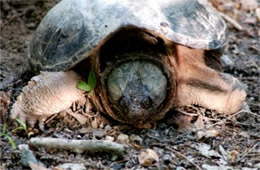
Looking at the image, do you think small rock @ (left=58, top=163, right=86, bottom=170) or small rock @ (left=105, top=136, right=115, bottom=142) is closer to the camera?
small rock @ (left=58, top=163, right=86, bottom=170)

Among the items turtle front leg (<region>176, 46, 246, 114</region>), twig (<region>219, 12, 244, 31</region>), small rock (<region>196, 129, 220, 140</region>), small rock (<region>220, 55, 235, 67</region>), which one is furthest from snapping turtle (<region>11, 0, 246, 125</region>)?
twig (<region>219, 12, 244, 31</region>)

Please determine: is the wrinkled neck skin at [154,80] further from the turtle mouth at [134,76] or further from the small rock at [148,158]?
the small rock at [148,158]

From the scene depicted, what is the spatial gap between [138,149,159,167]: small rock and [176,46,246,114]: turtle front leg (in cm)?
86

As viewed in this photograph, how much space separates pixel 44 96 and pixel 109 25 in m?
0.76

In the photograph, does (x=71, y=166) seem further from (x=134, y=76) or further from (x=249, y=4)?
(x=249, y=4)

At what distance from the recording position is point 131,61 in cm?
361

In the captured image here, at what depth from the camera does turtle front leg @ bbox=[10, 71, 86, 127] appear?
3689mm

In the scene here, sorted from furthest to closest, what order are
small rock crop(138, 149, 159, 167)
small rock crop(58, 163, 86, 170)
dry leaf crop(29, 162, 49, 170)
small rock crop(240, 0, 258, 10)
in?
1. small rock crop(240, 0, 258, 10)
2. small rock crop(138, 149, 159, 167)
3. small rock crop(58, 163, 86, 170)
4. dry leaf crop(29, 162, 49, 170)

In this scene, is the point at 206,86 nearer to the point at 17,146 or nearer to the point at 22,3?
the point at 17,146

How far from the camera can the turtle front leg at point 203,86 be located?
3.90 meters

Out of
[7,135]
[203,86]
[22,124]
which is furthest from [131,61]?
[7,135]

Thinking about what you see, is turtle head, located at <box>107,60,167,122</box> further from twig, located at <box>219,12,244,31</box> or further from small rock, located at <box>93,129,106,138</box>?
twig, located at <box>219,12,244,31</box>

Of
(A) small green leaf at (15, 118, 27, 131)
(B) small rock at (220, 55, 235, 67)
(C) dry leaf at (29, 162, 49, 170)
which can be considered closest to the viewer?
(C) dry leaf at (29, 162, 49, 170)

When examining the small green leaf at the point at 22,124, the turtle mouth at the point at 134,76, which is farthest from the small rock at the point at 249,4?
the small green leaf at the point at 22,124
